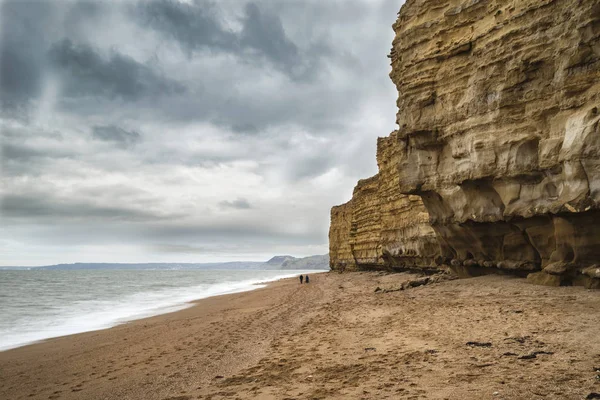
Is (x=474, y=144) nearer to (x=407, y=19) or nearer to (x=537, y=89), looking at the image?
(x=537, y=89)

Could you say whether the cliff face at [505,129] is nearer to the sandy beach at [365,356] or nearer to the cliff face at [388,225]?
the sandy beach at [365,356]

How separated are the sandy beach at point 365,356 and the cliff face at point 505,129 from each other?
198 centimetres

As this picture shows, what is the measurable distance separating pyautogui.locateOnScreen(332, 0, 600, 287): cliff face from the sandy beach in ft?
6.50

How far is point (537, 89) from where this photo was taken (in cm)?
1198

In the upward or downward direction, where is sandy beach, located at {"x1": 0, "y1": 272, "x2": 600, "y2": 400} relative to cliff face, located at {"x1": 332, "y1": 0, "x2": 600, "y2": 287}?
downward

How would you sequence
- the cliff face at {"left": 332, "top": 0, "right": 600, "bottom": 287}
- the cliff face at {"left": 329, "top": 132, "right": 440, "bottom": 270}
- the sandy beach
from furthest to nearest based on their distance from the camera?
1. the cliff face at {"left": 329, "top": 132, "right": 440, "bottom": 270}
2. the cliff face at {"left": 332, "top": 0, "right": 600, "bottom": 287}
3. the sandy beach

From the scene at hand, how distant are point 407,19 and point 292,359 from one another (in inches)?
640

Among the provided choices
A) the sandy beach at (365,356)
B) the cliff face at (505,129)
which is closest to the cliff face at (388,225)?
the cliff face at (505,129)

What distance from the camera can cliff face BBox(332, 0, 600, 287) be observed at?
10594 millimetres

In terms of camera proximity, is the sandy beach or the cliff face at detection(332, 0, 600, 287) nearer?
the sandy beach

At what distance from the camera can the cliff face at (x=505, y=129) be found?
10.6 m

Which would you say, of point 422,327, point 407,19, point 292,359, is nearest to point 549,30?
point 407,19

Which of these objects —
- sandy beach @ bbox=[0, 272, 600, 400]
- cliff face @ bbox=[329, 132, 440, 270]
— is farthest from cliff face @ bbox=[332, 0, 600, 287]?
cliff face @ bbox=[329, 132, 440, 270]

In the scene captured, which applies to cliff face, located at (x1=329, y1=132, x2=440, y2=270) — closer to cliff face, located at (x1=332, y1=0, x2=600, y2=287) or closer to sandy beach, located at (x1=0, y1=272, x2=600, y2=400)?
cliff face, located at (x1=332, y1=0, x2=600, y2=287)
